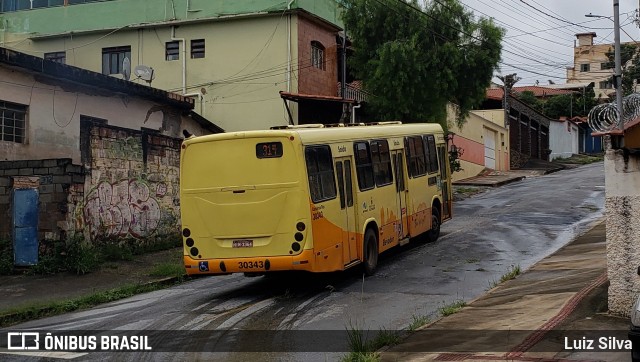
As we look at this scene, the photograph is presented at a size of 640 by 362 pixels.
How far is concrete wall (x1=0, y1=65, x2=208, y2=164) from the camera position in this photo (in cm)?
1853

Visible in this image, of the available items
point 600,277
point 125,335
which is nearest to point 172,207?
point 125,335

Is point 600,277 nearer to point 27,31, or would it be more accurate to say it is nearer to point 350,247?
point 350,247

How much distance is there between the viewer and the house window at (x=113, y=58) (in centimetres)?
3362

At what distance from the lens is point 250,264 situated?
483 inches

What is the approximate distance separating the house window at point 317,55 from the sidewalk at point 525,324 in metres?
21.4

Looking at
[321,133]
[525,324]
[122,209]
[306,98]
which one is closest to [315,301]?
[321,133]

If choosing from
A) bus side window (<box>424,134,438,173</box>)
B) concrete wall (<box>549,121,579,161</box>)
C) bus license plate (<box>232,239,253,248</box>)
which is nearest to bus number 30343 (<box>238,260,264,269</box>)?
bus license plate (<box>232,239,253,248</box>)

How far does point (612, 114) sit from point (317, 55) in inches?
911

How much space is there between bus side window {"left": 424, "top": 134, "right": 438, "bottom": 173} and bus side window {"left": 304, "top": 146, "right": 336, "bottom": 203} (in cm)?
574

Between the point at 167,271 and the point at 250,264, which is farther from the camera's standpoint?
the point at 167,271

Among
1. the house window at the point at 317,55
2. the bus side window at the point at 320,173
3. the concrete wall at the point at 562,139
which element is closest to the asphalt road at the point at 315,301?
the bus side window at the point at 320,173

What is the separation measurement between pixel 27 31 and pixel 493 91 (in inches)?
1397

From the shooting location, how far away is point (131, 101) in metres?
22.7

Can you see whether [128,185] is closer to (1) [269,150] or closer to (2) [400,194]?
(2) [400,194]
